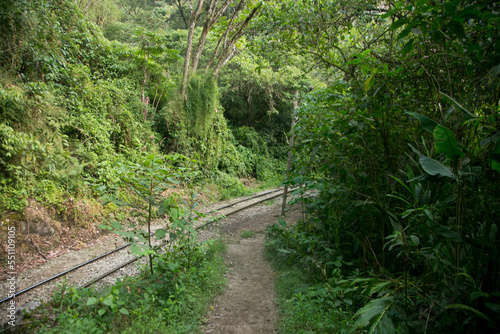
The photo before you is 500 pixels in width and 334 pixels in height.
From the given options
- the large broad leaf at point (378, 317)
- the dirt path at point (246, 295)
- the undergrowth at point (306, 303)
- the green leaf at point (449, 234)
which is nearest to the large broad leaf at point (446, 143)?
the green leaf at point (449, 234)

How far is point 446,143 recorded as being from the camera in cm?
145

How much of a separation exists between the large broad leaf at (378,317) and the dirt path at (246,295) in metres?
1.98

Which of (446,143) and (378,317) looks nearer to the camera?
(446,143)

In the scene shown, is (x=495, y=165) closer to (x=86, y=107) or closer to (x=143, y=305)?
(x=143, y=305)

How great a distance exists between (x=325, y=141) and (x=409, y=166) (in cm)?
125

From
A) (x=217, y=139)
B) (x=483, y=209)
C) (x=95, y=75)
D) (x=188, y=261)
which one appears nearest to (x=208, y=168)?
(x=217, y=139)

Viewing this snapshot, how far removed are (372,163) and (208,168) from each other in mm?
10908

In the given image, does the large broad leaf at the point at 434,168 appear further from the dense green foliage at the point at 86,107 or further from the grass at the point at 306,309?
the dense green foliage at the point at 86,107

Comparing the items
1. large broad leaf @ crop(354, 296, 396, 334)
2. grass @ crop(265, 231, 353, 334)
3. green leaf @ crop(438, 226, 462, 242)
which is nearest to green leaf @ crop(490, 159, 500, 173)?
green leaf @ crop(438, 226, 462, 242)

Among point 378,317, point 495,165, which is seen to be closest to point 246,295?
point 378,317

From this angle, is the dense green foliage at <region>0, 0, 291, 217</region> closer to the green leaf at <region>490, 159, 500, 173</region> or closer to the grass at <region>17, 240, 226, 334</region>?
the grass at <region>17, 240, 226, 334</region>

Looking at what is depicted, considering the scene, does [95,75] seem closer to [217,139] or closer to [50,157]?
[50,157]

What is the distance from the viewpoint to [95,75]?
1059 cm

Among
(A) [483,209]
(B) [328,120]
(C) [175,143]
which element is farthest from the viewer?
(C) [175,143]
